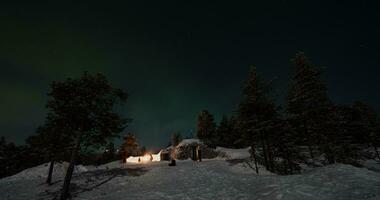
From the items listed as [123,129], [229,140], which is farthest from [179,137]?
[123,129]

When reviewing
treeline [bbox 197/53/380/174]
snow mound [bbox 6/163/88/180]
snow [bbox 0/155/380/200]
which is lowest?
snow [bbox 0/155/380/200]

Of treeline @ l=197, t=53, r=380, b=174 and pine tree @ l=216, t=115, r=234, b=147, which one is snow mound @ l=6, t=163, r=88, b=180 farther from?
pine tree @ l=216, t=115, r=234, b=147

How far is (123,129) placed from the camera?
2011 centimetres

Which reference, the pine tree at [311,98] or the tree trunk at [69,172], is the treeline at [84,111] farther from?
the pine tree at [311,98]

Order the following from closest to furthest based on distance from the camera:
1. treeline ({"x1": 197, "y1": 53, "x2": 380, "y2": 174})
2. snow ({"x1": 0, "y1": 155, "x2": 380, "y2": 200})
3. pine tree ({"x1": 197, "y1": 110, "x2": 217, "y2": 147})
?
snow ({"x1": 0, "y1": 155, "x2": 380, "y2": 200}), treeline ({"x1": 197, "y1": 53, "x2": 380, "y2": 174}), pine tree ({"x1": 197, "y1": 110, "x2": 217, "y2": 147})

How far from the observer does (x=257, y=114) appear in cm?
2686

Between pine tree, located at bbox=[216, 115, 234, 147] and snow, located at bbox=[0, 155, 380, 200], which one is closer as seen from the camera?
snow, located at bbox=[0, 155, 380, 200]

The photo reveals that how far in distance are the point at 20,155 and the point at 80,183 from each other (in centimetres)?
4135

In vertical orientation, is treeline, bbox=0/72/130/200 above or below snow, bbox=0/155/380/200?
above

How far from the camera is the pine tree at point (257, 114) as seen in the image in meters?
25.9

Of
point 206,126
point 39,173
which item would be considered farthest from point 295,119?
point 39,173

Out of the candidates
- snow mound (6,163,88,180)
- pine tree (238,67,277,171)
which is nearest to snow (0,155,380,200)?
pine tree (238,67,277,171)

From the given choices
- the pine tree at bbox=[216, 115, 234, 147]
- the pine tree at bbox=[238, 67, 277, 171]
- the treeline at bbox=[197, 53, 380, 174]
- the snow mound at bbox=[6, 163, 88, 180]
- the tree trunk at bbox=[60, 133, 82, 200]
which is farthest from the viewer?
the pine tree at bbox=[216, 115, 234, 147]

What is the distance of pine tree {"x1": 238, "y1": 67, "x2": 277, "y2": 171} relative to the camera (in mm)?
25875
